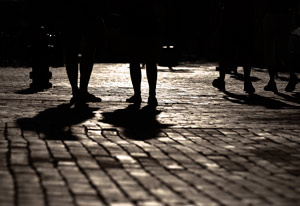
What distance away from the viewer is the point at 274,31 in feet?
47.2

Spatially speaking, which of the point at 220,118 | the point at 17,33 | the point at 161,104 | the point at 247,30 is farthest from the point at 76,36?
the point at 17,33

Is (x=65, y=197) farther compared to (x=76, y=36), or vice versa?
(x=76, y=36)

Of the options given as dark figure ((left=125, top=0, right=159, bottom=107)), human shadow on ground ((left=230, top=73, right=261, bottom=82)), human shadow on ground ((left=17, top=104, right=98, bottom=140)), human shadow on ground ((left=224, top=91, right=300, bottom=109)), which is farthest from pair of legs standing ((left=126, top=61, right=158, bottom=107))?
human shadow on ground ((left=230, top=73, right=261, bottom=82))

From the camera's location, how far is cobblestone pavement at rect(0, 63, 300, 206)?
5164mm

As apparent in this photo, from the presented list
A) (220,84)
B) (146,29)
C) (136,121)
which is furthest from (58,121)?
(220,84)

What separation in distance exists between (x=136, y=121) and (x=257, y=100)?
3440 mm

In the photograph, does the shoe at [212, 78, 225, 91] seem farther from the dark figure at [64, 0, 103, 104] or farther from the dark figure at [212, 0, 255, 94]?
the dark figure at [64, 0, 103, 104]

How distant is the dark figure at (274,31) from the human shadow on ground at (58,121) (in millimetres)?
4420

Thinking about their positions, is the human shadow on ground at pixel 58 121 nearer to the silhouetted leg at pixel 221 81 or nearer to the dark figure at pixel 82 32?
the dark figure at pixel 82 32

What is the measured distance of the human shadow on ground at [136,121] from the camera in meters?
8.09

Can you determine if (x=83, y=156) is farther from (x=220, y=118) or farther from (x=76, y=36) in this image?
(x=76, y=36)

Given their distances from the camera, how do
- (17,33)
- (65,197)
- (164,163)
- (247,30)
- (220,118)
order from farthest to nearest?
1. (17,33)
2. (247,30)
3. (220,118)
4. (164,163)
5. (65,197)

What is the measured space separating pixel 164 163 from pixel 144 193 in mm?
1221

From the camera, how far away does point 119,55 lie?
99.3 ft
